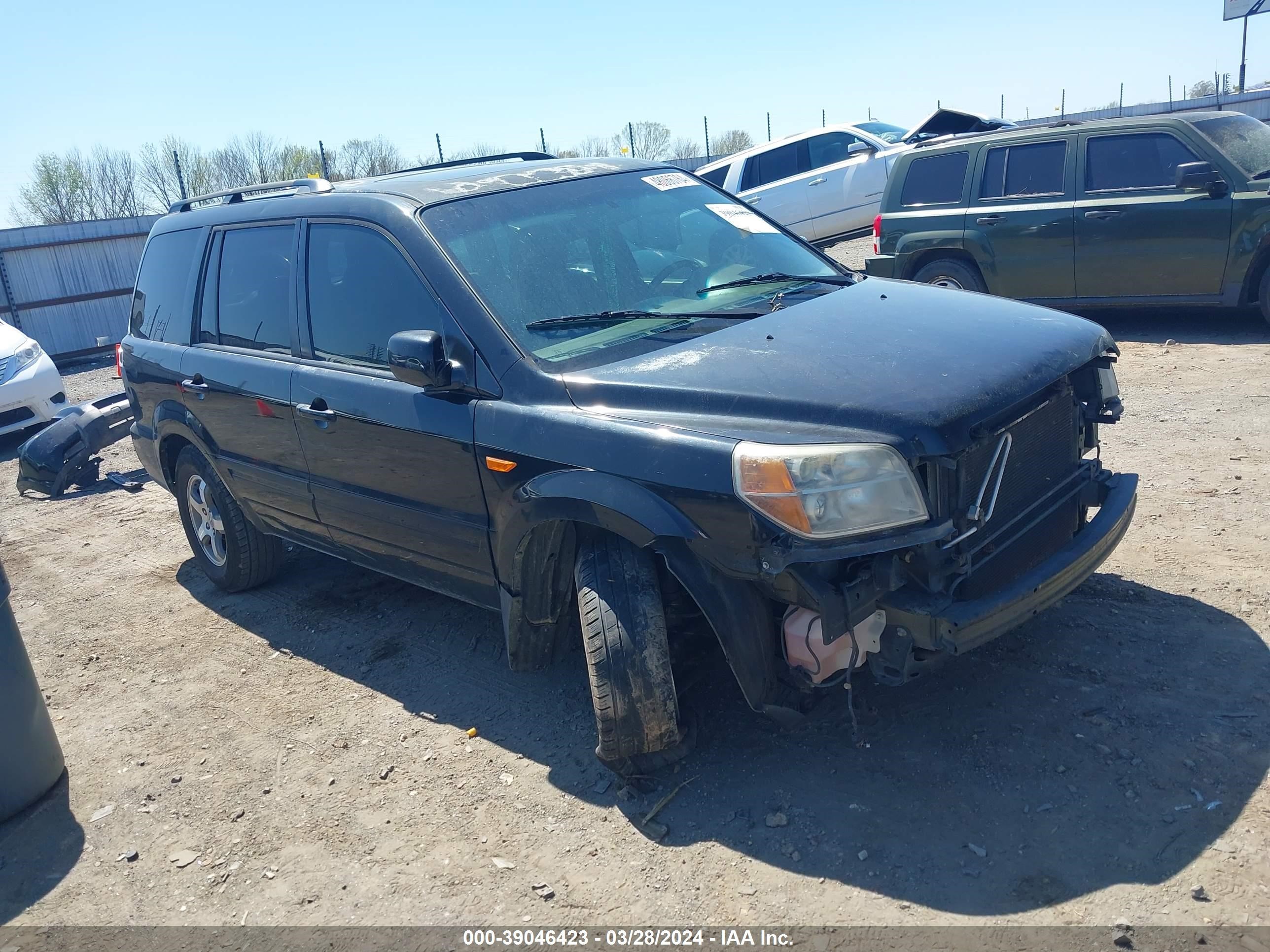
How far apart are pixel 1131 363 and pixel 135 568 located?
7440 millimetres

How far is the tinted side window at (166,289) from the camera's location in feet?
17.7

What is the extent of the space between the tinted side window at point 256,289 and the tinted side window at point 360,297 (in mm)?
230


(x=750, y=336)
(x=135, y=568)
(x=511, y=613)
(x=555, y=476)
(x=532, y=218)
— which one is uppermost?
(x=532, y=218)

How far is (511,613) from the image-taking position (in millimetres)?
3664

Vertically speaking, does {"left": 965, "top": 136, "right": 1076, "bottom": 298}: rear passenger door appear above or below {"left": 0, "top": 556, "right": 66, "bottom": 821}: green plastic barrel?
above

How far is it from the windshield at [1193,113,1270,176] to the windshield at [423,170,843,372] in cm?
547

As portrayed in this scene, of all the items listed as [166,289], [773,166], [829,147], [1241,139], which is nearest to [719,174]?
[773,166]

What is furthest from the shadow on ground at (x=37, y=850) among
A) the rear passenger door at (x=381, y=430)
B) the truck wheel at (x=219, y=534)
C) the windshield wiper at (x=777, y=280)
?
the windshield wiper at (x=777, y=280)

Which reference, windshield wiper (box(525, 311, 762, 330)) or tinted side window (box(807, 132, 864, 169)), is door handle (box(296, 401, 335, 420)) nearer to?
windshield wiper (box(525, 311, 762, 330))

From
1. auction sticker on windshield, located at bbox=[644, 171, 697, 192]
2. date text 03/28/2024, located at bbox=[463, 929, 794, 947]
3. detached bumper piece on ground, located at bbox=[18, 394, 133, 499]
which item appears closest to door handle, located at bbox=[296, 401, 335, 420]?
auction sticker on windshield, located at bbox=[644, 171, 697, 192]

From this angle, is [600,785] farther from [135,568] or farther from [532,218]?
[135,568]

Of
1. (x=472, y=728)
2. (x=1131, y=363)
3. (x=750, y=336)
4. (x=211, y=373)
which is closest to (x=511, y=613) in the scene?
(x=472, y=728)

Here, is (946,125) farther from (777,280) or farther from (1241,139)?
(777,280)

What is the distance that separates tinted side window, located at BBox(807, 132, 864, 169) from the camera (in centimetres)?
1438
